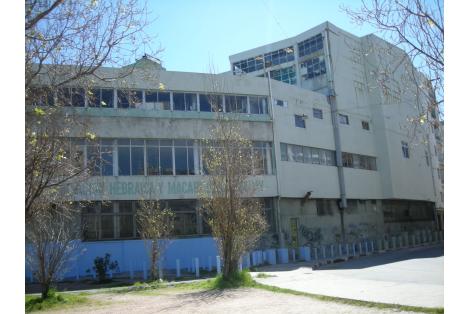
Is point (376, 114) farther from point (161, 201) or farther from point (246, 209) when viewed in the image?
point (246, 209)

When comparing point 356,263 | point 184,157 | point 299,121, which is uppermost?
point 299,121

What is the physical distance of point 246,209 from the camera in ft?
51.1

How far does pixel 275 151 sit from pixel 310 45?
1228 cm

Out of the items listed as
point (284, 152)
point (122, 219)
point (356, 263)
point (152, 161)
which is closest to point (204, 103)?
point (152, 161)

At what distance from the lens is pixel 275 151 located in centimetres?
3000

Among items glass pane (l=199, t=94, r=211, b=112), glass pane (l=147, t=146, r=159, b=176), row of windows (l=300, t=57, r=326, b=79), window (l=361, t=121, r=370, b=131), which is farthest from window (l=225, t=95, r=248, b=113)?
window (l=361, t=121, r=370, b=131)

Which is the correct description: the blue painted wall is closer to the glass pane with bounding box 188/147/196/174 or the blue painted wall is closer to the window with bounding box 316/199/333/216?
the glass pane with bounding box 188/147/196/174

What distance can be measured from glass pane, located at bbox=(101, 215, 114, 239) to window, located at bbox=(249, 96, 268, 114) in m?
11.3

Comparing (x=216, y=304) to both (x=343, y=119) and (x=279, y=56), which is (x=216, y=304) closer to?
(x=343, y=119)

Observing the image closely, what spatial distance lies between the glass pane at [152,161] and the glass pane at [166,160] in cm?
31

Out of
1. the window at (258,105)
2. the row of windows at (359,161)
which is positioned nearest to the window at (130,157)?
the window at (258,105)

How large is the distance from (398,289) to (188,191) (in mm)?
17321

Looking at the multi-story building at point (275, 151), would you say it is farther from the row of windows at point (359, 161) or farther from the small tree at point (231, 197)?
the small tree at point (231, 197)

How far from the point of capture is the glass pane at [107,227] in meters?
25.7
